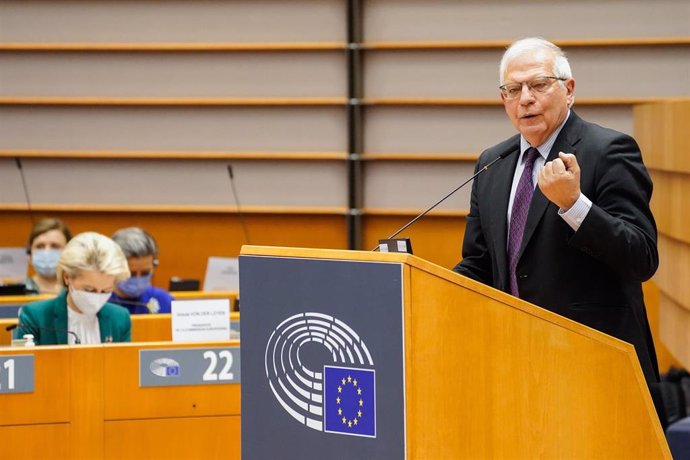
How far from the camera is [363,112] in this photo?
8.06 meters

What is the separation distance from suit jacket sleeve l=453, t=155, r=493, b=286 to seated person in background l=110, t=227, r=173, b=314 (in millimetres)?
2785

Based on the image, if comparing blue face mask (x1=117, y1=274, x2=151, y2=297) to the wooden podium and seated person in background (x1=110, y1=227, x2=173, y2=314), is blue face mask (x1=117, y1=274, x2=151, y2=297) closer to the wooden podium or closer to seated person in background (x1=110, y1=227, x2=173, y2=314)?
seated person in background (x1=110, y1=227, x2=173, y2=314)

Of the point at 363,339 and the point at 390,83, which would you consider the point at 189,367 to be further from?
the point at 390,83

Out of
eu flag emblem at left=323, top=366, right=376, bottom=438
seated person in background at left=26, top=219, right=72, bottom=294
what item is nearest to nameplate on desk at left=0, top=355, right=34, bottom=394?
eu flag emblem at left=323, top=366, right=376, bottom=438

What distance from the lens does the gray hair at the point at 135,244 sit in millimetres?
5570

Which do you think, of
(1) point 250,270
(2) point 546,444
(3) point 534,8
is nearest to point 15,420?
(1) point 250,270

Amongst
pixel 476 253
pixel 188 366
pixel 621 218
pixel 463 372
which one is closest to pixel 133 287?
pixel 188 366

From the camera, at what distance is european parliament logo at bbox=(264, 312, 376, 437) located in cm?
197

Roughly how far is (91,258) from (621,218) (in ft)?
8.03

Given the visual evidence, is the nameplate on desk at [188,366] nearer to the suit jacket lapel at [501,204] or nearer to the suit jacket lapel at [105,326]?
the suit jacket lapel at [105,326]

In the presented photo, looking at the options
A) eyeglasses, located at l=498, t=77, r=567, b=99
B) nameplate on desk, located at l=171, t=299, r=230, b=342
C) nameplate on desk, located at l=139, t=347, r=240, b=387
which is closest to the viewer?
eyeglasses, located at l=498, t=77, r=567, b=99

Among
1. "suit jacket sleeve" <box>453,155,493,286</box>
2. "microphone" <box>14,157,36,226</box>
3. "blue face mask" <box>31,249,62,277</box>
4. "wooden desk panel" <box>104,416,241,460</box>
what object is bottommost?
"wooden desk panel" <box>104,416,241,460</box>

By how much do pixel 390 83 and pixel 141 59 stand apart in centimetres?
193

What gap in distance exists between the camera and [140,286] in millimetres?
5426
